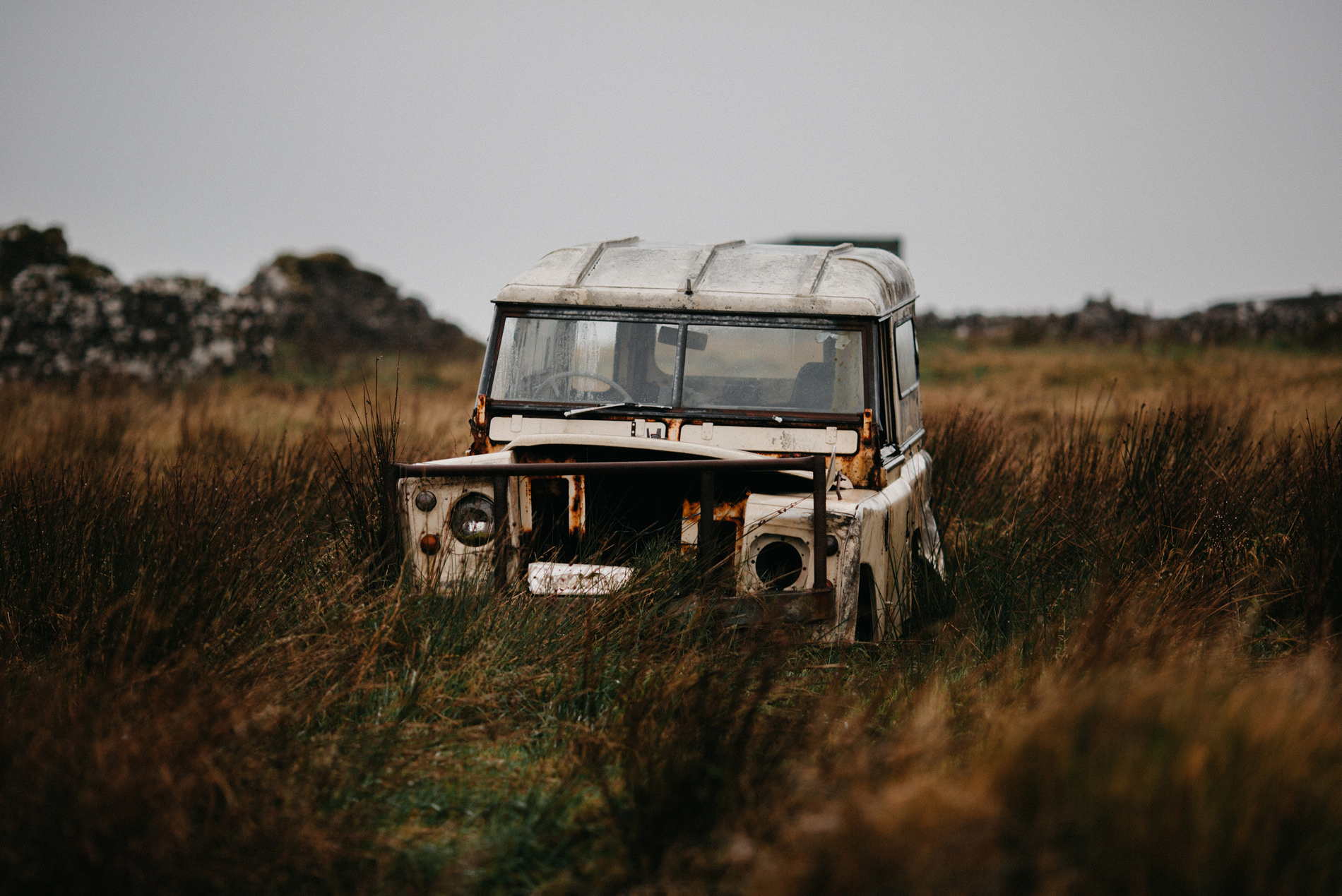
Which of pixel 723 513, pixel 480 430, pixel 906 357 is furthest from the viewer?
pixel 906 357

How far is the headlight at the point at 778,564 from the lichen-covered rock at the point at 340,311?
1775 cm

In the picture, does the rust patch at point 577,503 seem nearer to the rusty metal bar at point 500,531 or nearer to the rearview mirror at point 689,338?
the rusty metal bar at point 500,531

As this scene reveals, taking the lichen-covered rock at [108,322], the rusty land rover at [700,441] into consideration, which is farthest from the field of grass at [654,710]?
the lichen-covered rock at [108,322]

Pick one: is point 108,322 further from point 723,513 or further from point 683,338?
point 723,513

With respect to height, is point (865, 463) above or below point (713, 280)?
below

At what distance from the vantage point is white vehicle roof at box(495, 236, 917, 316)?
472 centimetres

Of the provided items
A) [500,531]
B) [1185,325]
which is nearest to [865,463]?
[500,531]

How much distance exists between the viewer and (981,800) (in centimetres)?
191

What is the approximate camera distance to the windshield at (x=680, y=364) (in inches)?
187

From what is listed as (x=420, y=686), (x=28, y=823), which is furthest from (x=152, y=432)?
(x=28, y=823)

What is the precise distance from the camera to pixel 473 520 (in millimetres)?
4203

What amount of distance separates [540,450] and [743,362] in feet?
3.31

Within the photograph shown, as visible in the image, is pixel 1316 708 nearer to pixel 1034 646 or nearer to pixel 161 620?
pixel 1034 646

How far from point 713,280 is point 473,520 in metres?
1.58
